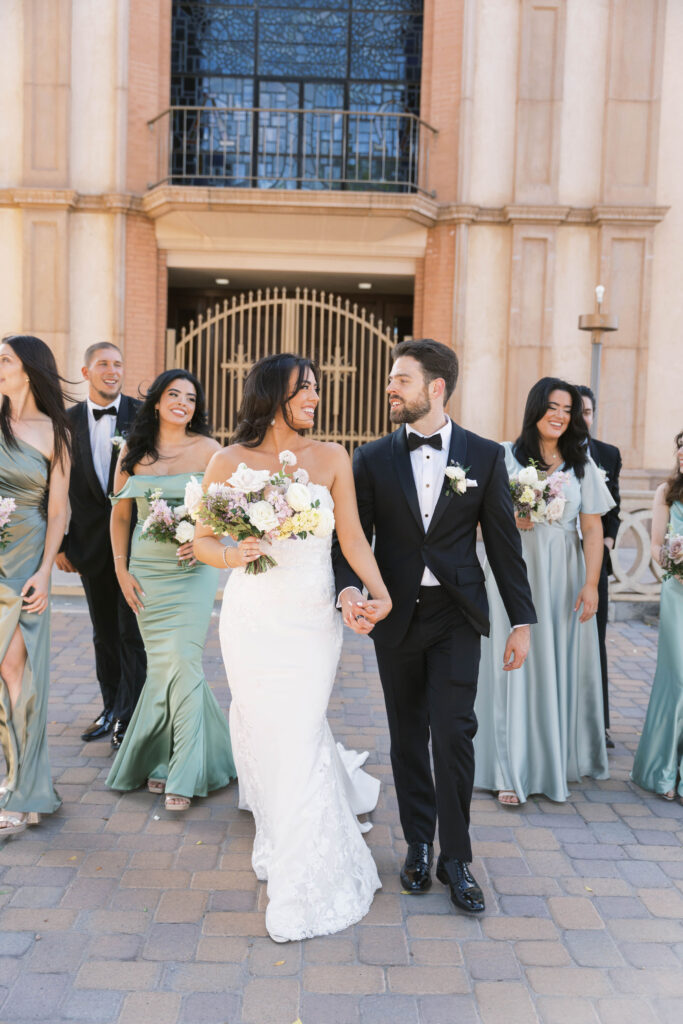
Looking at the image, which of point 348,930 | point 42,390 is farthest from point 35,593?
point 348,930

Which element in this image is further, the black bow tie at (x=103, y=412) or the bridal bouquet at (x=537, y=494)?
the black bow tie at (x=103, y=412)

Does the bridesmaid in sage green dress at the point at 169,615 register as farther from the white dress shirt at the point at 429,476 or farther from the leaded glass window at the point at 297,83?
the leaded glass window at the point at 297,83

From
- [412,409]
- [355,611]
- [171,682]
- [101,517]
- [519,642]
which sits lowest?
[171,682]

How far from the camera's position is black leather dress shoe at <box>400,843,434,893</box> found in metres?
→ 3.92

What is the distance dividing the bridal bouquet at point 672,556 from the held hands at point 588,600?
47cm

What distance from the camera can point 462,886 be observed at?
3781 millimetres

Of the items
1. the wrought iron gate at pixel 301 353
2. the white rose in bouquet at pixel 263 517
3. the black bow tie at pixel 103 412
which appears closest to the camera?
the white rose in bouquet at pixel 263 517

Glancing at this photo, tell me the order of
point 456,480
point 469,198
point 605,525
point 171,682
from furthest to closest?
point 469,198
point 605,525
point 171,682
point 456,480

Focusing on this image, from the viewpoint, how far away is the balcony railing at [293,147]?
1465 centimetres

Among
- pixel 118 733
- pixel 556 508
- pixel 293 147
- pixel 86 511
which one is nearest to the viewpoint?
pixel 556 508

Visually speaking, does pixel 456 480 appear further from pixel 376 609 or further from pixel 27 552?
pixel 27 552

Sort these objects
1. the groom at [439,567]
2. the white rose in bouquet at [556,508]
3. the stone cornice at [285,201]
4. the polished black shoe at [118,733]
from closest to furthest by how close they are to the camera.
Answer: the groom at [439,567] < the white rose in bouquet at [556,508] < the polished black shoe at [118,733] < the stone cornice at [285,201]

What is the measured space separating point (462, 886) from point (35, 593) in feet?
7.95

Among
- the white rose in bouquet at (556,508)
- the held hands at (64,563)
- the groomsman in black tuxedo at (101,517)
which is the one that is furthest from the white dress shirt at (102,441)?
the white rose in bouquet at (556,508)
